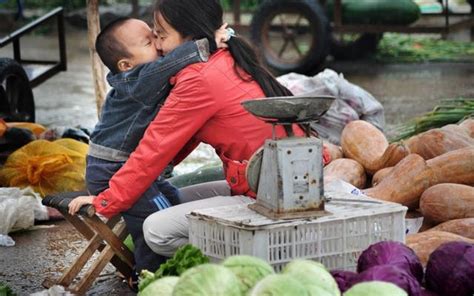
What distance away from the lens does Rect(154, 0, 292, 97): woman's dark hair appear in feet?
12.5

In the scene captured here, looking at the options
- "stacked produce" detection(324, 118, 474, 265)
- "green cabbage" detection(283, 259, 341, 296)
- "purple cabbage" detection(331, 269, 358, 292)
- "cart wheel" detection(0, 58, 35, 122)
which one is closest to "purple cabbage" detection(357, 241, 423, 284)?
"purple cabbage" detection(331, 269, 358, 292)

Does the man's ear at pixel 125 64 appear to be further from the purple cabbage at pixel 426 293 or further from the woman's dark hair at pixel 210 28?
the purple cabbage at pixel 426 293

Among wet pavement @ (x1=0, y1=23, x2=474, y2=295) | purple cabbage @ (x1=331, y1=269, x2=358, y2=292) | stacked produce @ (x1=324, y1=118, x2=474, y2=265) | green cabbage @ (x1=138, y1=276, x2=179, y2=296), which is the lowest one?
Result: wet pavement @ (x1=0, y1=23, x2=474, y2=295)

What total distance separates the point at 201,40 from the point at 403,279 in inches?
58.0

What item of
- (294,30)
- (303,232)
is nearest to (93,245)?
(303,232)

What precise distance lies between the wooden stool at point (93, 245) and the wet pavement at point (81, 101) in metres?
0.27

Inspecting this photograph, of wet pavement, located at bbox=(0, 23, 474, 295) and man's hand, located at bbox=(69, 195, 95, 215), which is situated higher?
man's hand, located at bbox=(69, 195, 95, 215)

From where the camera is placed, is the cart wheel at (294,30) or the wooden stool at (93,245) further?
the cart wheel at (294,30)

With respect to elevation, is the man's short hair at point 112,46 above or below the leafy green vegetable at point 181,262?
above

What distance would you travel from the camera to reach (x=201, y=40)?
3807mm

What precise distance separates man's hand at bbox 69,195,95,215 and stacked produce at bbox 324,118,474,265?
1.13m

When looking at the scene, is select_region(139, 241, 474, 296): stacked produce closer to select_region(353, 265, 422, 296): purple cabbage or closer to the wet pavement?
select_region(353, 265, 422, 296): purple cabbage

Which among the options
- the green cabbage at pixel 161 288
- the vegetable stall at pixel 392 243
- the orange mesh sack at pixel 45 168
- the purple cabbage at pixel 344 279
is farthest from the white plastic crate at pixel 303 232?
the orange mesh sack at pixel 45 168

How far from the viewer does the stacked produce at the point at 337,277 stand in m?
2.52
